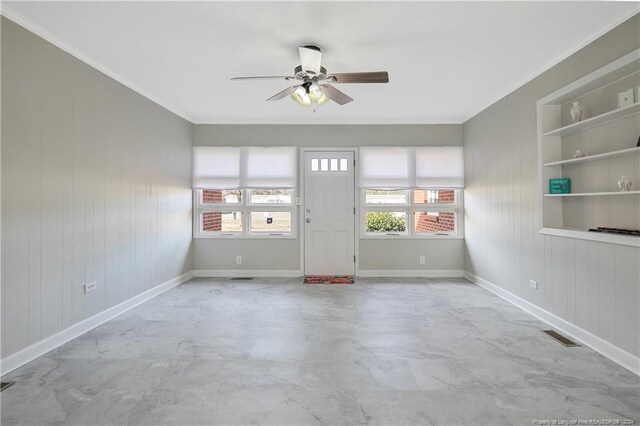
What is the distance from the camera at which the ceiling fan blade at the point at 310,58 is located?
96.5 inches

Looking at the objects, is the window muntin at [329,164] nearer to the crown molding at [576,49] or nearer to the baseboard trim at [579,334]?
the crown molding at [576,49]

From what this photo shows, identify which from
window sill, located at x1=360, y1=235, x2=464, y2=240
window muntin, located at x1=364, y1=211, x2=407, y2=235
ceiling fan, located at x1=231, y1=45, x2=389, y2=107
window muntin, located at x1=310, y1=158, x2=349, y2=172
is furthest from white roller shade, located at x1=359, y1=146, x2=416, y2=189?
ceiling fan, located at x1=231, y1=45, x2=389, y2=107

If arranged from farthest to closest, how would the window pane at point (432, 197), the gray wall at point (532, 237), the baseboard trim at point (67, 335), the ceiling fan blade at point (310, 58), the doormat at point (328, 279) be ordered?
the window pane at point (432, 197)
the doormat at point (328, 279)
the ceiling fan blade at point (310, 58)
the gray wall at point (532, 237)
the baseboard trim at point (67, 335)

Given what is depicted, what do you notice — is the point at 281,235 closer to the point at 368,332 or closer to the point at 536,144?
the point at 368,332

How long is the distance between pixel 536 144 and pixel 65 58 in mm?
4551

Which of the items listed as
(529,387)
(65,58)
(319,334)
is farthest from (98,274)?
(529,387)

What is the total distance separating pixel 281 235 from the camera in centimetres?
500

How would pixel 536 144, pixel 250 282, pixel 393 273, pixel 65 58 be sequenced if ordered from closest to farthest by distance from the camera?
1. pixel 65 58
2. pixel 536 144
3. pixel 250 282
4. pixel 393 273

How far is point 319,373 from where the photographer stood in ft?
6.86

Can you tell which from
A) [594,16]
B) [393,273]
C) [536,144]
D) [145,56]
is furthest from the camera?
[393,273]

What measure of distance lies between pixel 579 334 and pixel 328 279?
2.99 m

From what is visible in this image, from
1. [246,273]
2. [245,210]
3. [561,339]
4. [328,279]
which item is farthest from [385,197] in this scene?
[561,339]

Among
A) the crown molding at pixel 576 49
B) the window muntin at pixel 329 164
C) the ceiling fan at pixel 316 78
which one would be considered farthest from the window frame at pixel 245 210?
the crown molding at pixel 576 49

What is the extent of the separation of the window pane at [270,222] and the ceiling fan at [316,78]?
2380mm
